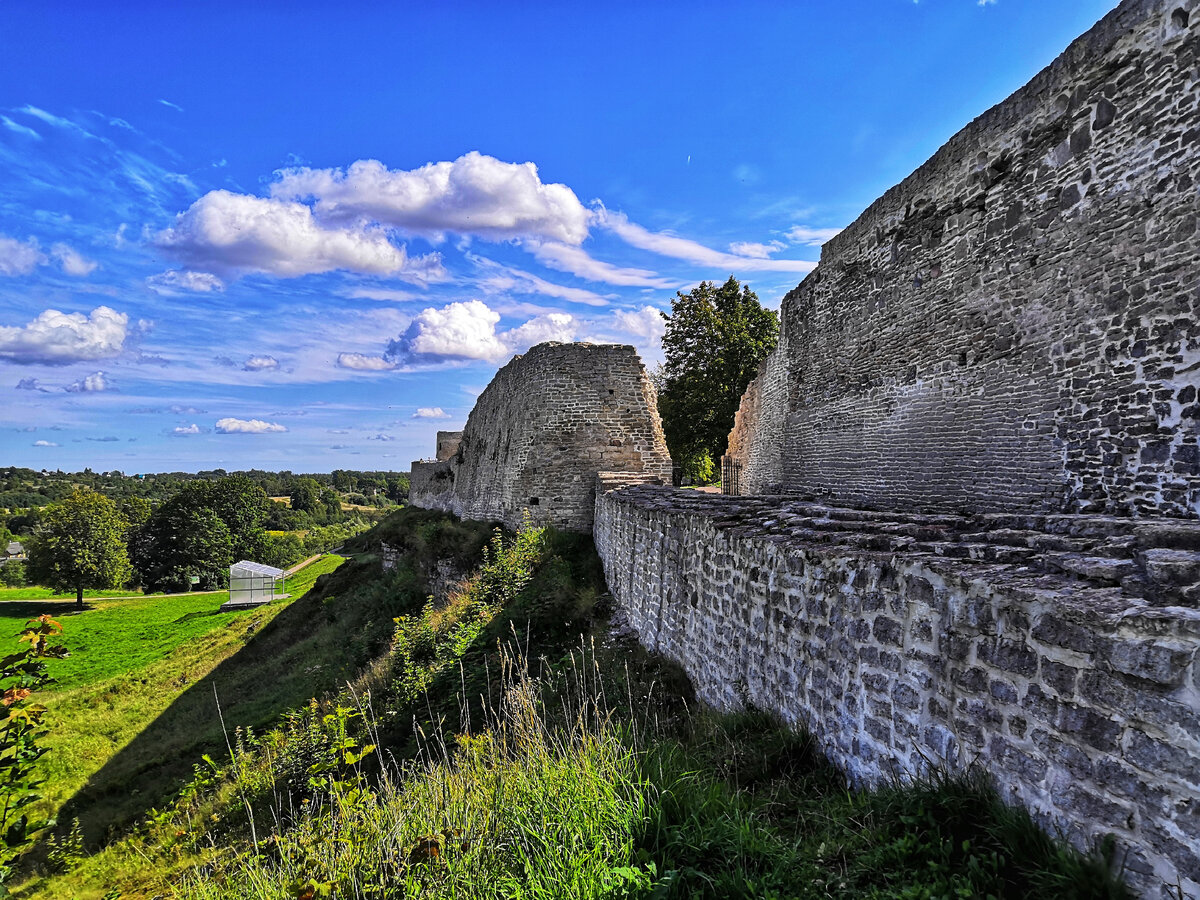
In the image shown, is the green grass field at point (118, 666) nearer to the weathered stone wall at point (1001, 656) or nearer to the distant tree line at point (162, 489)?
the weathered stone wall at point (1001, 656)

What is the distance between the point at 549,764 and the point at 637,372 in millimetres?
12292

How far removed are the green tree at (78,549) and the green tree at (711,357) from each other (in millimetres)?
43562

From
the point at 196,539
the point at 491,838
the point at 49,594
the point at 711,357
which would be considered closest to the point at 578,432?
the point at 491,838

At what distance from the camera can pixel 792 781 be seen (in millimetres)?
3773

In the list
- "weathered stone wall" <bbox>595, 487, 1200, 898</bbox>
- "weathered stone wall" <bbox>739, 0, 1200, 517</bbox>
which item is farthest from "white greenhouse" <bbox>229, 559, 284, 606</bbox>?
"weathered stone wall" <bbox>595, 487, 1200, 898</bbox>

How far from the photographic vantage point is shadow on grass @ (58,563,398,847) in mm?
11578

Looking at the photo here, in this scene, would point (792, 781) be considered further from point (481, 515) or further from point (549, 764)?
point (481, 515)

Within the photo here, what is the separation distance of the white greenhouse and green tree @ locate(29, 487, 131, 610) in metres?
11.8

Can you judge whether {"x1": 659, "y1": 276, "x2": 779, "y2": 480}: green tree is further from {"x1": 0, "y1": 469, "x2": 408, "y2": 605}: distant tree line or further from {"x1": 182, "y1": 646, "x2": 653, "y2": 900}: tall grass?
{"x1": 0, "y1": 469, "x2": 408, "y2": 605}: distant tree line

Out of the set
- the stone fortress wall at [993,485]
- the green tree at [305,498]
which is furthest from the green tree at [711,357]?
the green tree at [305,498]

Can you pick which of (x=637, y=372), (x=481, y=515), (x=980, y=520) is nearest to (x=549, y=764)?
(x=980, y=520)

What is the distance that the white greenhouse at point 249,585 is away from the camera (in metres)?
41.0

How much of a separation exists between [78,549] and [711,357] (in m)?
47.0

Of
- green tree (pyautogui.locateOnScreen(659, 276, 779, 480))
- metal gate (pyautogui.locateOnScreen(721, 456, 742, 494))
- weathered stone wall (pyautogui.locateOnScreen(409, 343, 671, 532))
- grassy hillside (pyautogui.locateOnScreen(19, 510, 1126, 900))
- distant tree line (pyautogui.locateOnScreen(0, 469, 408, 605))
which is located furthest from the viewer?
distant tree line (pyautogui.locateOnScreen(0, 469, 408, 605))
